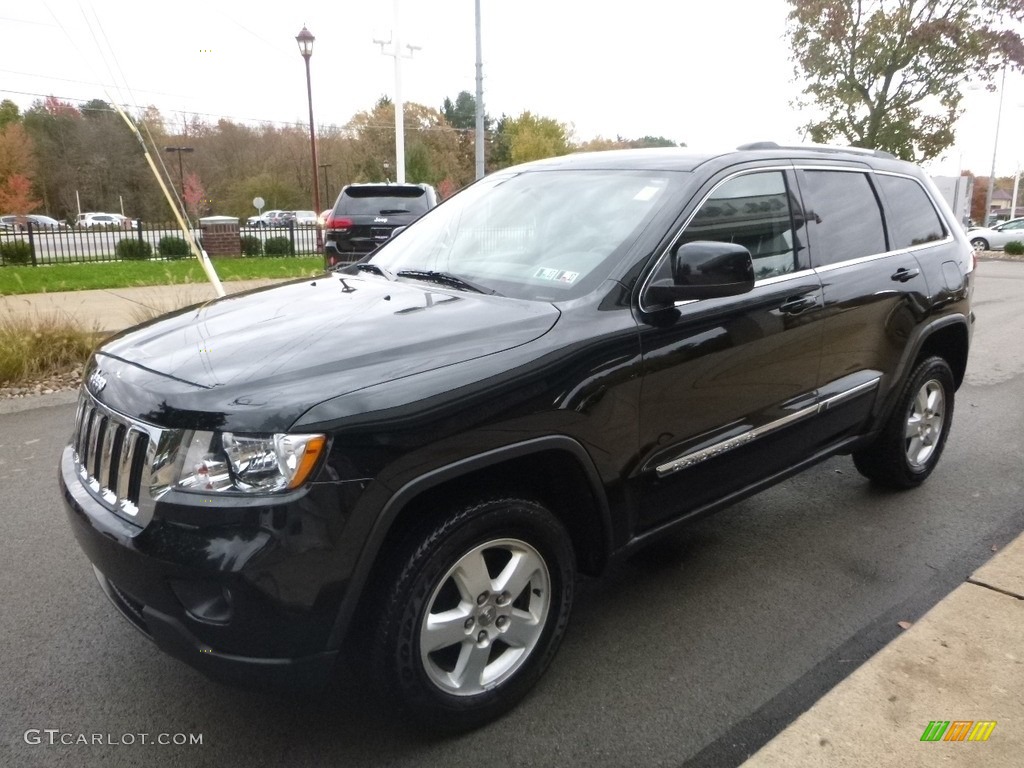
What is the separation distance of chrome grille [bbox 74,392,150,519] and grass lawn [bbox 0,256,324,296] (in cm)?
873

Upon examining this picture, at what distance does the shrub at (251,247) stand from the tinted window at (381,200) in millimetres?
9683

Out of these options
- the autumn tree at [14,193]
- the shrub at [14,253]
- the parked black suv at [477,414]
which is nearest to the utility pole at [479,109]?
the shrub at [14,253]

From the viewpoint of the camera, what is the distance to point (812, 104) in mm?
24781

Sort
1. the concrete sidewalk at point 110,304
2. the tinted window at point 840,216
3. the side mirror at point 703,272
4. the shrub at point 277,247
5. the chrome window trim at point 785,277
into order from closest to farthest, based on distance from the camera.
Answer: the side mirror at point 703,272
the chrome window trim at point 785,277
the tinted window at point 840,216
the concrete sidewalk at point 110,304
the shrub at point 277,247

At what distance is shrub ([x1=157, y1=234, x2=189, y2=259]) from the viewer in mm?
20531

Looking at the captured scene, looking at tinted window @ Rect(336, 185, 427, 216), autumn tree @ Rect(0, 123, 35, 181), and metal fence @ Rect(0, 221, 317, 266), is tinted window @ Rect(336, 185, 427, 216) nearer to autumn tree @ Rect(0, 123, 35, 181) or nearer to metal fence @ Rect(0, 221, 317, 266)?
metal fence @ Rect(0, 221, 317, 266)

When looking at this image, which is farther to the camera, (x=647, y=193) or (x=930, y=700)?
(x=647, y=193)

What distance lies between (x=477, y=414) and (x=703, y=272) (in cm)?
98

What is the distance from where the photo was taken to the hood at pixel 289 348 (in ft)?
7.24

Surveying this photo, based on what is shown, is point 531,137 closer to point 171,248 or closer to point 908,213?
point 171,248

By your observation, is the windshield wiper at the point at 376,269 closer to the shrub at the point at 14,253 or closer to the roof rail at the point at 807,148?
the roof rail at the point at 807,148

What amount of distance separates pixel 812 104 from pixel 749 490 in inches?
961

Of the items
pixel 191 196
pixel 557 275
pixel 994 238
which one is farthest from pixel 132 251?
pixel 994 238

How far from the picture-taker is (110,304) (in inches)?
429
